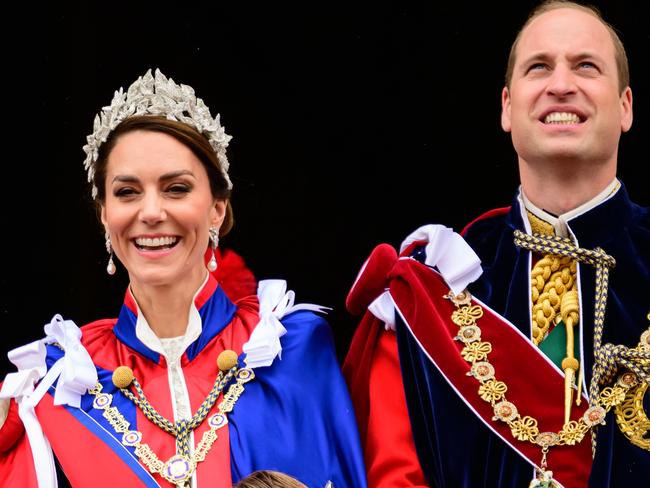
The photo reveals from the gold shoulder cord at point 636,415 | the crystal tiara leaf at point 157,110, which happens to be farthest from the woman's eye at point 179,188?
the gold shoulder cord at point 636,415

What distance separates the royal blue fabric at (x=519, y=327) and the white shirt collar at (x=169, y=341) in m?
0.49

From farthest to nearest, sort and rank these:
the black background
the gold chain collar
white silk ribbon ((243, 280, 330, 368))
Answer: the black background → white silk ribbon ((243, 280, 330, 368)) → the gold chain collar

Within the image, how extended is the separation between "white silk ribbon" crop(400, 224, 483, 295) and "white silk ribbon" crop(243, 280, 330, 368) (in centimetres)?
35

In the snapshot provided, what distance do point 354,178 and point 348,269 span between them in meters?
0.28

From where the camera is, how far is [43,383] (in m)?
3.45

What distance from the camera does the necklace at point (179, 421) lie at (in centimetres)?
333

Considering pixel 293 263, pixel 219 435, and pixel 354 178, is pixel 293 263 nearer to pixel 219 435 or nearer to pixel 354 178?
pixel 354 178

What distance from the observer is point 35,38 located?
14.3 feet

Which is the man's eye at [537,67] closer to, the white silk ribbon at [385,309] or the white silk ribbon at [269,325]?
the white silk ribbon at [385,309]

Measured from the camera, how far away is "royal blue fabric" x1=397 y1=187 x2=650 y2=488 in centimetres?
329

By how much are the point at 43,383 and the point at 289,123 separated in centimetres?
139

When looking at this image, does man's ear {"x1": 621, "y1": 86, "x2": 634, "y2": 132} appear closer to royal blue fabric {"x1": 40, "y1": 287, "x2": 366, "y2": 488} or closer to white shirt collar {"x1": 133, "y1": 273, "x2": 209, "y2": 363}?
royal blue fabric {"x1": 40, "y1": 287, "x2": 366, "y2": 488}

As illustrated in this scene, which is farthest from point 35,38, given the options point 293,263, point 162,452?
point 162,452

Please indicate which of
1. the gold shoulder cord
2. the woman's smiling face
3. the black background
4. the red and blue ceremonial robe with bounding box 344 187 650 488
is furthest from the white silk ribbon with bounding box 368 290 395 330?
the black background
